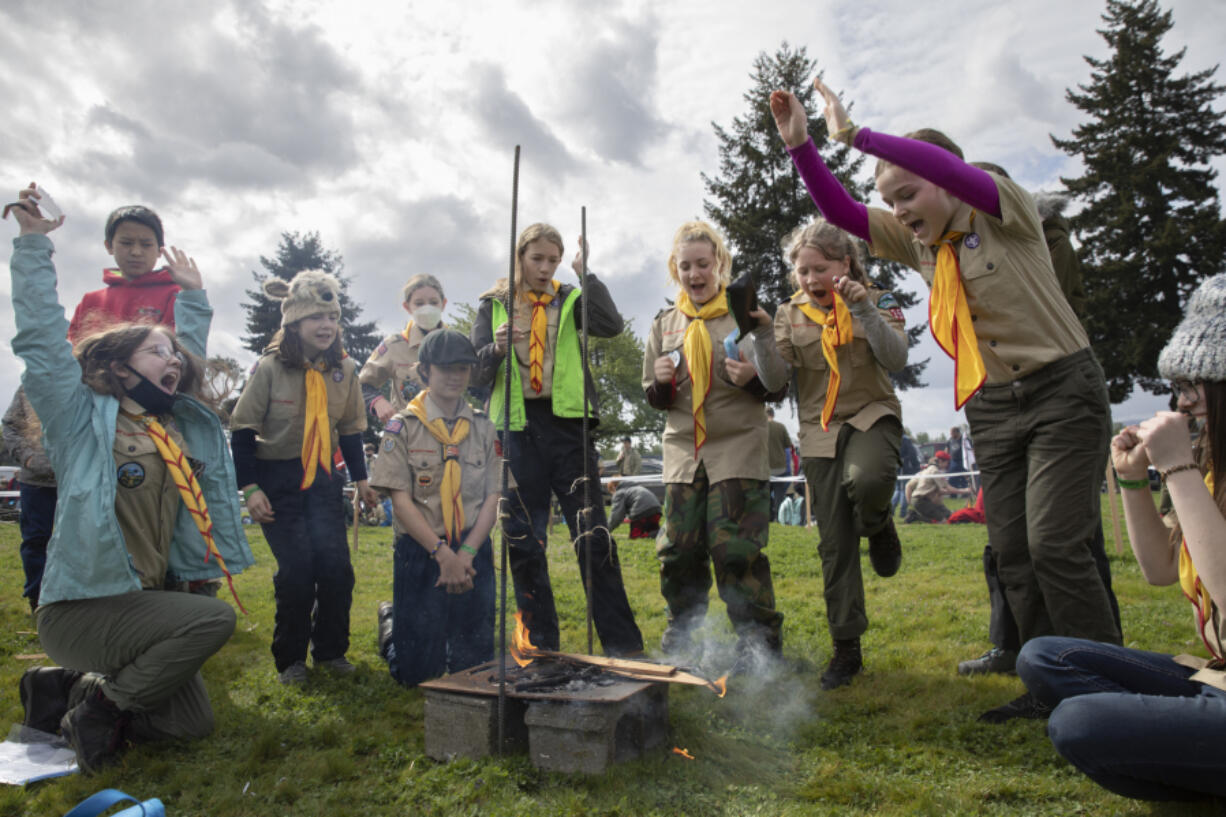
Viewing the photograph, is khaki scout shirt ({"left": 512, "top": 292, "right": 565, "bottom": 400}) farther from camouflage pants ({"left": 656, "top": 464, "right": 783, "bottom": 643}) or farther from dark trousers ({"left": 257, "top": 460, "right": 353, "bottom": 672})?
dark trousers ({"left": 257, "top": 460, "right": 353, "bottom": 672})

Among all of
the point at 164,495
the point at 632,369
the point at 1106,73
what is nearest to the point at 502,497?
the point at 164,495

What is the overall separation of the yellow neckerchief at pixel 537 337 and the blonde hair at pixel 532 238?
0.12m

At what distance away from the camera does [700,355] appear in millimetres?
3787

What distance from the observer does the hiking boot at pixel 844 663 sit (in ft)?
11.4

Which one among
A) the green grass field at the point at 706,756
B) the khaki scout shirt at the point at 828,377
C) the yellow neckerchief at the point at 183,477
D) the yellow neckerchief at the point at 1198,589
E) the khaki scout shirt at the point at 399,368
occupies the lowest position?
the green grass field at the point at 706,756

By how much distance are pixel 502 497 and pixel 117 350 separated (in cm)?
182

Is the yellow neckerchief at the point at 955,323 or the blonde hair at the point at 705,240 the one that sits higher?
the blonde hair at the point at 705,240

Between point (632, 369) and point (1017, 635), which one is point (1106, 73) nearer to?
point (632, 369)

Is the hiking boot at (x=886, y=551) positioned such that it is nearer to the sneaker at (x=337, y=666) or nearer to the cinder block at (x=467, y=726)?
the cinder block at (x=467, y=726)

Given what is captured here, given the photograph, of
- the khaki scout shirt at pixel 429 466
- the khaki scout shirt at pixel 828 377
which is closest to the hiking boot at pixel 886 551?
the khaki scout shirt at pixel 828 377

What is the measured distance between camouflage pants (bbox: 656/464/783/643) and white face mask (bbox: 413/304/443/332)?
2.20 metres

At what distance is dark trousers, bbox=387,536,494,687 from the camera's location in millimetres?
3771

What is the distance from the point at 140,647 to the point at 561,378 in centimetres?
214

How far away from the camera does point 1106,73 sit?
27.3 m
